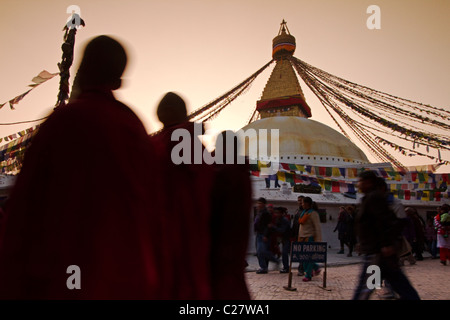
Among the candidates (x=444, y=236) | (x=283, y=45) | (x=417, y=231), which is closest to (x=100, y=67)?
(x=444, y=236)

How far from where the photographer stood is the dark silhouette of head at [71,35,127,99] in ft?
5.59

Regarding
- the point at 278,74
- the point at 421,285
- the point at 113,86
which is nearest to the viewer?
the point at 113,86

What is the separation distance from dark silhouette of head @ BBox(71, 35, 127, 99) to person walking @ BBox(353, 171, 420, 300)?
2.47m

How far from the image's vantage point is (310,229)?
19.5 feet

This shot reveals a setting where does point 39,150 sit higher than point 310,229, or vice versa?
point 39,150

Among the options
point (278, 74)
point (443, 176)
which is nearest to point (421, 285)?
point (443, 176)

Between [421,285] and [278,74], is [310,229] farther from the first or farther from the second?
[278,74]

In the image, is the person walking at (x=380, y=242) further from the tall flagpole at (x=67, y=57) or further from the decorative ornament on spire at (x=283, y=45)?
the decorative ornament on spire at (x=283, y=45)

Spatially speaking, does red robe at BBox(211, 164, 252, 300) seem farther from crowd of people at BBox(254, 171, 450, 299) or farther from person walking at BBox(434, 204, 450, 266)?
person walking at BBox(434, 204, 450, 266)

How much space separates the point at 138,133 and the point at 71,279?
25.7 inches

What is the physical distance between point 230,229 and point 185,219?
0.49m

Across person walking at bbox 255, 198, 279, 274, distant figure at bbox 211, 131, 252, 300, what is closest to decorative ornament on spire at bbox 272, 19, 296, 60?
person walking at bbox 255, 198, 279, 274

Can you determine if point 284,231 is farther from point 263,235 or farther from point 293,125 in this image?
point 293,125

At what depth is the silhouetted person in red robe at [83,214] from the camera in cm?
134
